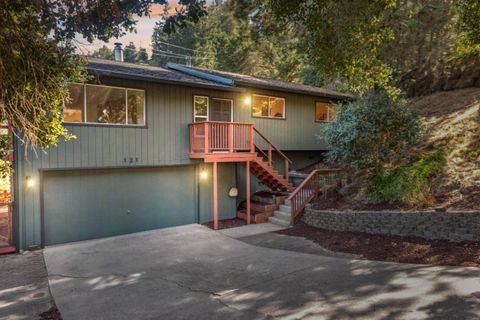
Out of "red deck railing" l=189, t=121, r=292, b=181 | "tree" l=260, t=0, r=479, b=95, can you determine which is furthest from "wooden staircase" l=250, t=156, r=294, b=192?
"tree" l=260, t=0, r=479, b=95

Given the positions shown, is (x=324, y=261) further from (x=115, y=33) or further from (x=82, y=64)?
(x=115, y=33)

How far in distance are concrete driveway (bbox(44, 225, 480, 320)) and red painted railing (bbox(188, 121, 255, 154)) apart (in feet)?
11.8

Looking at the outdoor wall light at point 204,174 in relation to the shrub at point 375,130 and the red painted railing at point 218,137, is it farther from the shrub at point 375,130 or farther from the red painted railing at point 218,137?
the shrub at point 375,130

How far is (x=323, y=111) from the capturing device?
15.9m

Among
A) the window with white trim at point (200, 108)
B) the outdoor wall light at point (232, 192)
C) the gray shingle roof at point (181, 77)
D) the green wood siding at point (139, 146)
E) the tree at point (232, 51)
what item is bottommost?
the outdoor wall light at point (232, 192)

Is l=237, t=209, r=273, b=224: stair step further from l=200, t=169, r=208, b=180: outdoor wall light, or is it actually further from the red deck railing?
the red deck railing

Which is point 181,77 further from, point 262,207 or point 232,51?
point 232,51

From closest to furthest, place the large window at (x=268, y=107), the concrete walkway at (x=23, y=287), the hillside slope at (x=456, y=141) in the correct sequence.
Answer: the concrete walkway at (x=23, y=287), the hillside slope at (x=456, y=141), the large window at (x=268, y=107)

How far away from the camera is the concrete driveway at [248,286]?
15.0 feet

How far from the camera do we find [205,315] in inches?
187

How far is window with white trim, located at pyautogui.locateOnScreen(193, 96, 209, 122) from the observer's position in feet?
37.6

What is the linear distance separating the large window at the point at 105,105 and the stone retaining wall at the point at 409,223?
6.49 m

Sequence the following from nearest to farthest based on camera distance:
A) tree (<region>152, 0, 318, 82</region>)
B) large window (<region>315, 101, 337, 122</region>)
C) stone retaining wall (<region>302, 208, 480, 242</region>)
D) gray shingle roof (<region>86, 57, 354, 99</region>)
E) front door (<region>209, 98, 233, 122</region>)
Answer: stone retaining wall (<region>302, 208, 480, 242</region>), gray shingle roof (<region>86, 57, 354, 99</region>), front door (<region>209, 98, 233, 122</region>), large window (<region>315, 101, 337, 122</region>), tree (<region>152, 0, 318, 82</region>)

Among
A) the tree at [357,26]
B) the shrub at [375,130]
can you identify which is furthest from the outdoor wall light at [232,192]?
the tree at [357,26]
